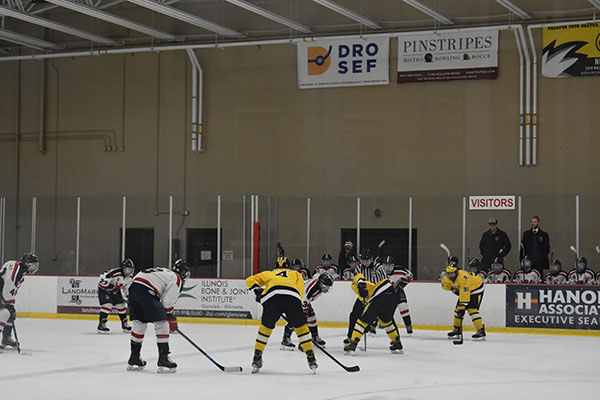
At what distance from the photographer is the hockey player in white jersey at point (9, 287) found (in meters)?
9.61

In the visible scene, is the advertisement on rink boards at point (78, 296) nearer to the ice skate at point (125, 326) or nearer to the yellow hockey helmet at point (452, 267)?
the ice skate at point (125, 326)

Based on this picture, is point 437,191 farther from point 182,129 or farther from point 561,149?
point 182,129

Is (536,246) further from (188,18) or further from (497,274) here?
(188,18)

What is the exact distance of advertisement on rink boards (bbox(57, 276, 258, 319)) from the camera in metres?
14.0

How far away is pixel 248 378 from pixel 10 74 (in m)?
13.9

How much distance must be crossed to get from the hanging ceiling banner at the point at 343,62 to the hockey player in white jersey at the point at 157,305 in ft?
32.2

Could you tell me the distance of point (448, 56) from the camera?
1648 centimetres

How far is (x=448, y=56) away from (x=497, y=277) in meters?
4.79

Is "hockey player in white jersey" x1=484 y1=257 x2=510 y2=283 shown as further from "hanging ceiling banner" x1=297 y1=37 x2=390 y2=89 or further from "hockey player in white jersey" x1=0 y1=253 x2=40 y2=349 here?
"hockey player in white jersey" x1=0 y1=253 x2=40 y2=349

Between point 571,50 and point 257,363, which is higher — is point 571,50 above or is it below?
above

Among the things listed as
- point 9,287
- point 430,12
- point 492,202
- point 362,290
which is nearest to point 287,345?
point 362,290

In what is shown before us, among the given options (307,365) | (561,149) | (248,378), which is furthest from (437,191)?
(248,378)

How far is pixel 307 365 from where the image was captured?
8.66m

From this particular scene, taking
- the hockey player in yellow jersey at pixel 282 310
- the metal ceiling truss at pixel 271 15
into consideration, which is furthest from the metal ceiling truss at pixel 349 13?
the hockey player in yellow jersey at pixel 282 310
